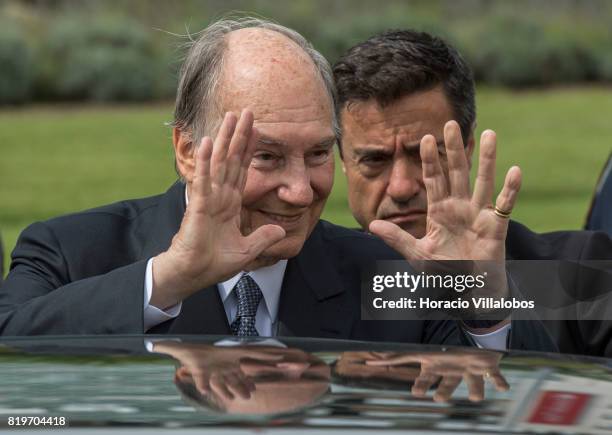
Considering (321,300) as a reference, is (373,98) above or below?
above

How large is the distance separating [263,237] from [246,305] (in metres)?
0.31

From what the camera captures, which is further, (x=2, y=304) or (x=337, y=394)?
(x=2, y=304)

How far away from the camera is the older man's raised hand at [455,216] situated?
10.6ft

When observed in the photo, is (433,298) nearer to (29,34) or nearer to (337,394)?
(337,394)

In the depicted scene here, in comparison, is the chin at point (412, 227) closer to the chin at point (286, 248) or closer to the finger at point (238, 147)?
the chin at point (286, 248)

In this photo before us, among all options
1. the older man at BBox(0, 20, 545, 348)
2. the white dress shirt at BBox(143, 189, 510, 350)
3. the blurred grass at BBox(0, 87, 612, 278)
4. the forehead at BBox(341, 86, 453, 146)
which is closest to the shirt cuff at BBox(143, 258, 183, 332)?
the older man at BBox(0, 20, 545, 348)

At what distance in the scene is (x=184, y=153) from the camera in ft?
11.8

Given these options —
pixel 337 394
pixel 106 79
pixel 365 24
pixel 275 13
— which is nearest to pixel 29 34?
pixel 106 79

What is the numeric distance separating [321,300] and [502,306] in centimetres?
46

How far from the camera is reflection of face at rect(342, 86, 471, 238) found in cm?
421

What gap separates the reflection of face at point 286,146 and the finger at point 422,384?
3.88 ft

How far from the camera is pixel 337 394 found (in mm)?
2021

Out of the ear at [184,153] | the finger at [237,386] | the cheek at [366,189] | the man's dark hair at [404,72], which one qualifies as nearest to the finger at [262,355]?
the finger at [237,386]

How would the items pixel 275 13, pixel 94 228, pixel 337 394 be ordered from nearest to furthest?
pixel 337 394
pixel 94 228
pixel 275 13
